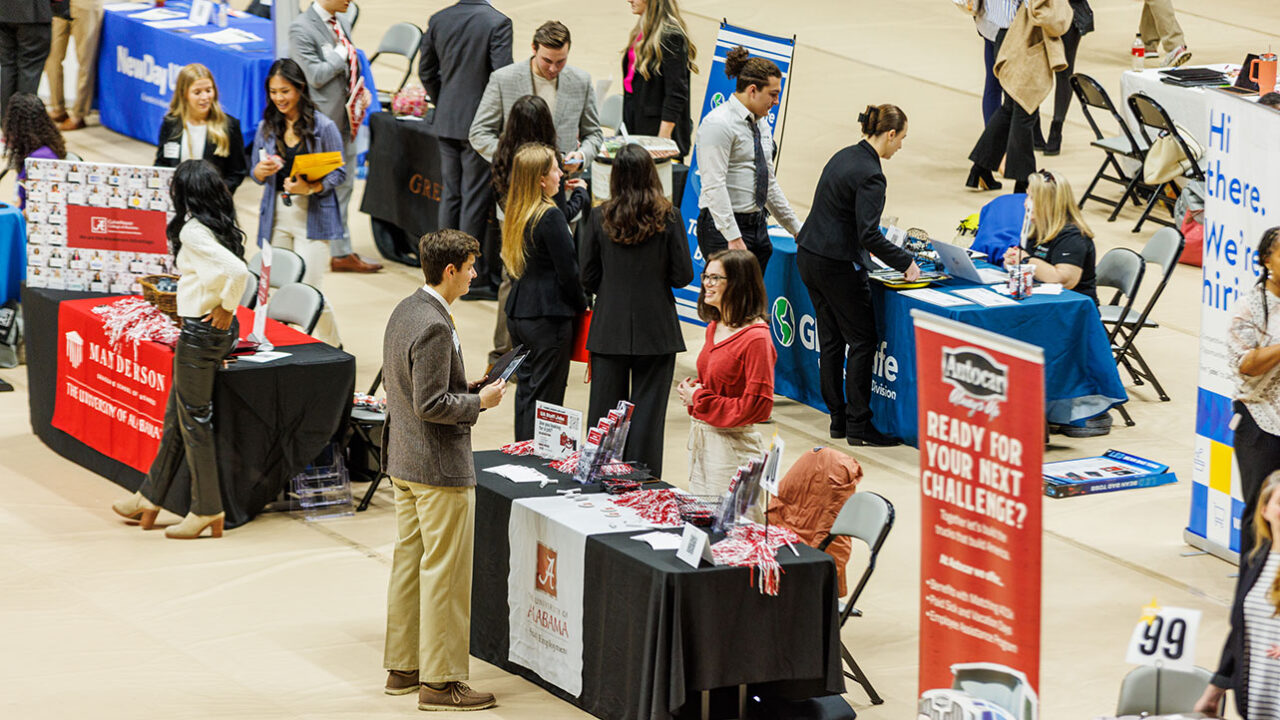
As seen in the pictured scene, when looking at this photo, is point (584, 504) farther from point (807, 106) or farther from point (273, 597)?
point (807, 106)

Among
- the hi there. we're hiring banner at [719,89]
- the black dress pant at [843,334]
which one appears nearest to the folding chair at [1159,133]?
the hi there. we're hiring banner at [719,89]

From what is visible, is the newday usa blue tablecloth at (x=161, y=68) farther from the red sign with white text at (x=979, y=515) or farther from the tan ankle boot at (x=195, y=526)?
the red sign with white text at (x=979, y=515)

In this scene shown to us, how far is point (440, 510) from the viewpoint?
6.29 metres

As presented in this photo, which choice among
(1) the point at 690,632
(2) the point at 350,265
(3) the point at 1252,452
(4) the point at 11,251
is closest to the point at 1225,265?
(3) the point at 1252,452

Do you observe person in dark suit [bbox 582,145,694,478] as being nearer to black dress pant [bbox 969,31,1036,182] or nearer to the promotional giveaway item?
the promotional giveaway item

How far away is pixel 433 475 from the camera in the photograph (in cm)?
622

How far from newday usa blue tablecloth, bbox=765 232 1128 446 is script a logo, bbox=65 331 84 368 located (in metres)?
3.50

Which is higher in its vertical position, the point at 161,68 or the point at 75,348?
the point at 161,68

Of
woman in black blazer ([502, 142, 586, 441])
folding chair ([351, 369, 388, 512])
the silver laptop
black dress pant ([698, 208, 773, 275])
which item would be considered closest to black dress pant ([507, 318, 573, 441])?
woman in black blazer ([502, 142, 586, 441])

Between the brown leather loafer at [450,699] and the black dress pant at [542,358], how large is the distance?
6.13 ft

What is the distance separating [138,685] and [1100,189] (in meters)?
9.12

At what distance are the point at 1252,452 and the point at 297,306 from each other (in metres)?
4.42

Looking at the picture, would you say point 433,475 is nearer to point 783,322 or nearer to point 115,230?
→ point 115,230

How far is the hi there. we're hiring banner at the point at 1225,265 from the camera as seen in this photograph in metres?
7.08
